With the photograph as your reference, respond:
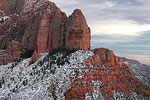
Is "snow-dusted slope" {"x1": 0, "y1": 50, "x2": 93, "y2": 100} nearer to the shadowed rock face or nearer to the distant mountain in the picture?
the distant mountain

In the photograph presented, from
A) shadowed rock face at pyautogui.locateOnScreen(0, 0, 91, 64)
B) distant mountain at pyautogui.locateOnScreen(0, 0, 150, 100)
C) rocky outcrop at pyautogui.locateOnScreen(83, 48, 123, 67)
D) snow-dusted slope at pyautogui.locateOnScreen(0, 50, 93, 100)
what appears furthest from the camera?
shadowed rock face at pyautogui.locateOnScreen(0, 0, 91, 64)

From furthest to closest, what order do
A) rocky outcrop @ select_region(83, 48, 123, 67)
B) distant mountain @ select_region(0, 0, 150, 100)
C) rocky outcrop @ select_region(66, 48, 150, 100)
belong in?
1. rocky outcrop @ select_region(83, 48, 123, 67)
2. distant mountain @ select_region(0, 0, 150, 100)
3. rocky outcrop @ select_region(66, 48, 150, 100)

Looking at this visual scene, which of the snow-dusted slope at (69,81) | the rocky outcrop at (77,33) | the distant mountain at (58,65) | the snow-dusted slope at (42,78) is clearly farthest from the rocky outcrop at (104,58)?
the rocky outcrop at (77,33)

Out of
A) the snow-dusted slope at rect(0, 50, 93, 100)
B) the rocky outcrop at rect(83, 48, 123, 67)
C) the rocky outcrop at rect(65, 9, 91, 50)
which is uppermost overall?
the rocky outcrop at rect(65, 9, 91, 50)

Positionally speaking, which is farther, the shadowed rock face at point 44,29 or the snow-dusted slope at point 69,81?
the shadowed rock face at point 44,29

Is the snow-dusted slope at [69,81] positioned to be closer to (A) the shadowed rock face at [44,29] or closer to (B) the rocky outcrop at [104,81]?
(B) the rocky outcrop at [104,81]

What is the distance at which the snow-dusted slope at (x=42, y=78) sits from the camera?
53.3 metres

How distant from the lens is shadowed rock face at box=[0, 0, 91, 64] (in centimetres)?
7138

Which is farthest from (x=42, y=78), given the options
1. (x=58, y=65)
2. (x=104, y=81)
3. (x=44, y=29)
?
(x=44, y=29)

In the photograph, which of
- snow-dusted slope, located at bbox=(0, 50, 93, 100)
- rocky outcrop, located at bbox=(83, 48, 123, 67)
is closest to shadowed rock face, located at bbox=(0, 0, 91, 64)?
snow-dusted slope, located at bbox=(0, 50, 93, 100)

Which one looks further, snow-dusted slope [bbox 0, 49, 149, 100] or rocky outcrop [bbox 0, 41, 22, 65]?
rocky outcrop [bbox 0, 41, 22, 65]

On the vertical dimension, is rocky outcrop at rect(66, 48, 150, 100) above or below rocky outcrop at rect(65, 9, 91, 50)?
below

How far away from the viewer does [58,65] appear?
62.1 m

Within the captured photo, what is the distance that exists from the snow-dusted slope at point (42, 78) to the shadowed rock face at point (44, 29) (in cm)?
757
